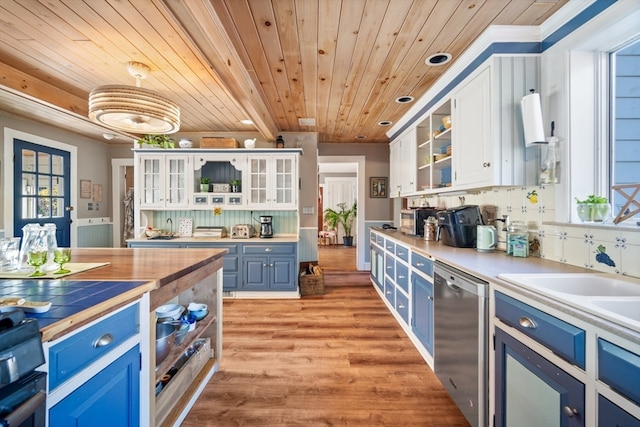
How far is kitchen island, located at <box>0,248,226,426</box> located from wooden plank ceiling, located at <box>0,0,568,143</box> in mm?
1387

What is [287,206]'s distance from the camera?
13.3 feet

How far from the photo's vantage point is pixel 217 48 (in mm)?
1834

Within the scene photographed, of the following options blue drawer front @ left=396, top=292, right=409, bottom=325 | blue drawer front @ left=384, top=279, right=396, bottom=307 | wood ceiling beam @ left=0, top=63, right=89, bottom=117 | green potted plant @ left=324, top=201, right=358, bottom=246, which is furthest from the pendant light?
green potted plant @ left=324, top=201, right=358, bottom=246

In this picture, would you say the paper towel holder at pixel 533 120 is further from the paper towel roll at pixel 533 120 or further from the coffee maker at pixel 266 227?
the coffee maker at pixel 266 227

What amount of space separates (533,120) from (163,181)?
4269 millimetres

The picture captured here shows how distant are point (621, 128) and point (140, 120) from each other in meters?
3.13

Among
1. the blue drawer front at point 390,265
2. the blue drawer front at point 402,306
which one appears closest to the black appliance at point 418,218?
the blue drawer front at point 390,265

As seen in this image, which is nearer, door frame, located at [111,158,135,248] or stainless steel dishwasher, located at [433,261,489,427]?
stainless steel dishwasher, located at [433,261,489,427]

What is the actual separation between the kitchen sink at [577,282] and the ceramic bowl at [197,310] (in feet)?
5.93

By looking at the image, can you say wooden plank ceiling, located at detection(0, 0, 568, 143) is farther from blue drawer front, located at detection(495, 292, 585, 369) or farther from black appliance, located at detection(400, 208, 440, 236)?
blue drawer front, located at detection(495, 292, 585, 369)

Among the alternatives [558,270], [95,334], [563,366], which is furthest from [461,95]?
[95,334]

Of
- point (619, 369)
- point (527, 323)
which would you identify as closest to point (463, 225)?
point (527, 323)

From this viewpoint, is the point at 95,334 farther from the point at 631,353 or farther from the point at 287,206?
the point at 287,206

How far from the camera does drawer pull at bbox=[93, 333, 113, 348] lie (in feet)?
3.13
